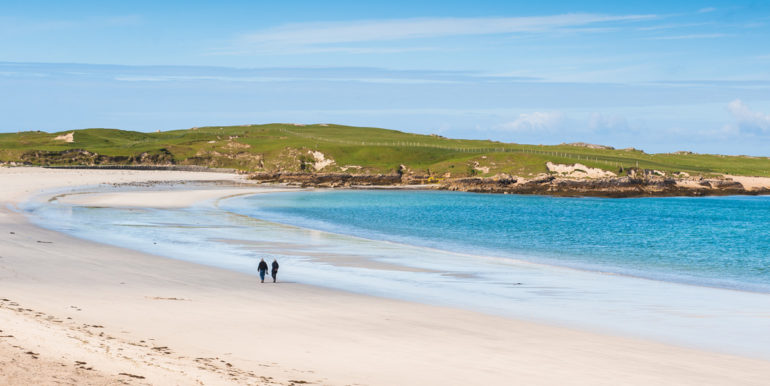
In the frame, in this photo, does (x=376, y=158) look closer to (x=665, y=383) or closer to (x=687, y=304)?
(x=687, y=304)

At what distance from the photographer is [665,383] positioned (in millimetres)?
14625

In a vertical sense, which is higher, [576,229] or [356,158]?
[356,158]

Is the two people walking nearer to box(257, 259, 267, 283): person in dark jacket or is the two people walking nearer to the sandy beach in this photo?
box(257, 259, 267, 283): person in dark jacket

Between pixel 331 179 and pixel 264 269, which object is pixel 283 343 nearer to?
pixel 264 269

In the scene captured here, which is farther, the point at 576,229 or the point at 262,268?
the point at 576,229

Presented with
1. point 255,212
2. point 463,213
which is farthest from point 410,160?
point 255,212

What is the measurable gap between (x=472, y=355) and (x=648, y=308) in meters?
10.2

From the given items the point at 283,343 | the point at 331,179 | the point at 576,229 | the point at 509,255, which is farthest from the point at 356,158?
the point at 283,343

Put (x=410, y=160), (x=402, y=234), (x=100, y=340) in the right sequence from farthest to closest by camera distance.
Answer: (x=410, y=160), (x=402, y=234), (x=100, y=340)

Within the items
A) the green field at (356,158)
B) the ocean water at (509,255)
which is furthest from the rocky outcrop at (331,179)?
the ocean water at (509,255)

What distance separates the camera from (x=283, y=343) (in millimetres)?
17141

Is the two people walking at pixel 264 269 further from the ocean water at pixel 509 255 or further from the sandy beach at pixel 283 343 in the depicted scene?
the ocean water at pixel 509 255

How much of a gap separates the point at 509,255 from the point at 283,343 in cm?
2628

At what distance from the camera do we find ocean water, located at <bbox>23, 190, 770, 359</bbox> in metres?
23.1
